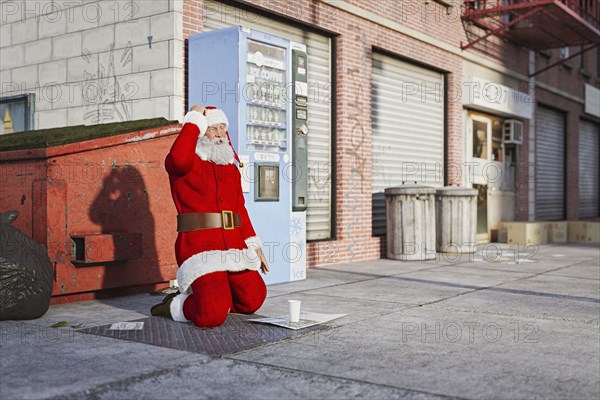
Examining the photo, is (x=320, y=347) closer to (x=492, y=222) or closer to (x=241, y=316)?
(x=241, y=316)

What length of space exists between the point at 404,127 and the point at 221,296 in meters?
8.00

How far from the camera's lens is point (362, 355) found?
176 inches

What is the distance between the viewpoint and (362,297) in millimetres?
7051

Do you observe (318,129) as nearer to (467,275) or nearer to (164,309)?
(467,275)

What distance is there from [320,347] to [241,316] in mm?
1328

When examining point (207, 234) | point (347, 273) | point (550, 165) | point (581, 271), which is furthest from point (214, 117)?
point (550, 165)

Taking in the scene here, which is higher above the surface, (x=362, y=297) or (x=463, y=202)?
(x=463, y=202)

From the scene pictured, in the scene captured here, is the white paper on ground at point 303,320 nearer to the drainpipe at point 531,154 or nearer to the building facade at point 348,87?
the building facade at point 348,87

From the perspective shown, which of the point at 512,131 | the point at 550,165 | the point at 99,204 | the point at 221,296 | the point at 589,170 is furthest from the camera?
the point at 589,170

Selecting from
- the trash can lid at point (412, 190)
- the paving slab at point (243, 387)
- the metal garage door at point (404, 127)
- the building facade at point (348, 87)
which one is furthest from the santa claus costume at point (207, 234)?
the metal garage door at point (404, 127)

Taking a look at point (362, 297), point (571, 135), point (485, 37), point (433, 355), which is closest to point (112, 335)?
point (433, 355)

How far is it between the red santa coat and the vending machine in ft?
6.01

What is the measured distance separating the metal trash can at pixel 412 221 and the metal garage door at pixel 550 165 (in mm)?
8211

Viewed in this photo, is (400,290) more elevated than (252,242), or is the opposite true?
(252,242)
